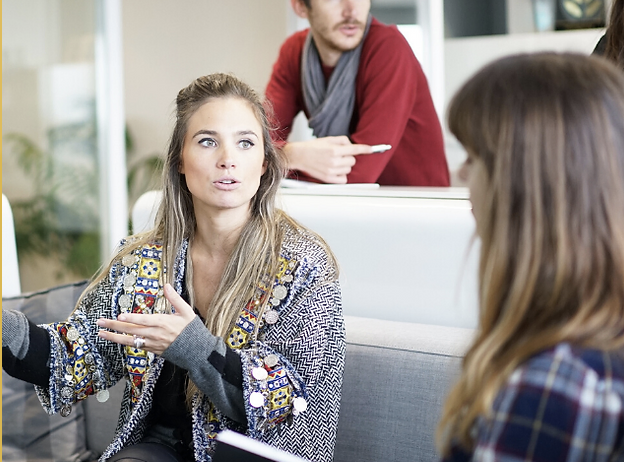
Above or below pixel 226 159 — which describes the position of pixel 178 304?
below

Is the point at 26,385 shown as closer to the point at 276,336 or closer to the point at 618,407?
the point at 276,336

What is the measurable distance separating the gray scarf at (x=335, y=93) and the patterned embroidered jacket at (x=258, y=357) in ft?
2.93

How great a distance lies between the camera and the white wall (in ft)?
12.8

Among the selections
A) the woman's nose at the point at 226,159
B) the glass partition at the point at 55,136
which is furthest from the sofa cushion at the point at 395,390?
the glass partition at the point at 55,136

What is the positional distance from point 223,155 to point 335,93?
0.93m

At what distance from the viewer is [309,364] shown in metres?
1.08

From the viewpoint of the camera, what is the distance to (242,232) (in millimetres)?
1210

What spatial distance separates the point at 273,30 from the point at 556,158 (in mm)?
3452

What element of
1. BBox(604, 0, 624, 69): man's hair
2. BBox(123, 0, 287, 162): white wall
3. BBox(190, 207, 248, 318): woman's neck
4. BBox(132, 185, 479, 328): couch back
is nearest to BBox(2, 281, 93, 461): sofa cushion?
BBox(132, 185, 479, 328): couch back

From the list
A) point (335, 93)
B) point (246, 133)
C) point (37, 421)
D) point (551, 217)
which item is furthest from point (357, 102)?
point (551, 217)

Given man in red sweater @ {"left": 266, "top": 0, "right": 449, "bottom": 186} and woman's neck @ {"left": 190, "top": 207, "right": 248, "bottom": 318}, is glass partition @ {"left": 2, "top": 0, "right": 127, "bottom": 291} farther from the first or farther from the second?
woman's neck @ {"left": 190, "top": 207, "right": 248, "bottom": 318}

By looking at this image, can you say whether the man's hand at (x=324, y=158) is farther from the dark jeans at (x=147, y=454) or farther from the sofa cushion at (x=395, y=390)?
the dark jeans at (x=147, y=454)

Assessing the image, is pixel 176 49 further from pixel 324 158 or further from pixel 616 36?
pixel 616 36

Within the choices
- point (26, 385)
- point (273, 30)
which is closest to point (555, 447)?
point (26, 385)
